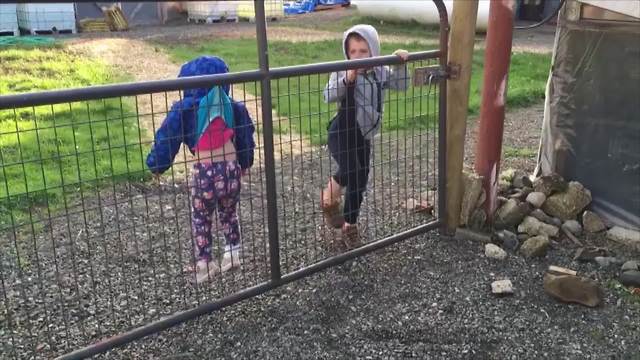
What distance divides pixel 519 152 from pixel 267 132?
12.5 feet

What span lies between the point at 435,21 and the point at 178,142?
15.4 m

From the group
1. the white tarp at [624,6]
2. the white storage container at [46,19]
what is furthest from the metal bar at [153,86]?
the white storage container at [46,19]

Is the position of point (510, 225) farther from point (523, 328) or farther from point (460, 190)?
point (523, 328)

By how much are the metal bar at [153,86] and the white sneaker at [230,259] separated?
114 cm

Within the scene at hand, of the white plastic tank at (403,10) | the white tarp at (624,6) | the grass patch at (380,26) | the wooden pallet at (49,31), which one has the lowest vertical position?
the grass patch at (380,26)

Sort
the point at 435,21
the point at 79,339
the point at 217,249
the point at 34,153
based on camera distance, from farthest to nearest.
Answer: the point at 435,21 → the point at 34,153 → the point at 217,249 → the point at 79,339

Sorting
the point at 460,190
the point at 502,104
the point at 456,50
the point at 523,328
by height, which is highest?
the point at 456,50

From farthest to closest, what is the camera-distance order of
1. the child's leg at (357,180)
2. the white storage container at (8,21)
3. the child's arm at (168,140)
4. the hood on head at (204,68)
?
the white storage container at (8,21) → the child's leg at (357,180) → the hood on head at (204,68) → the child's arm at (168,140)

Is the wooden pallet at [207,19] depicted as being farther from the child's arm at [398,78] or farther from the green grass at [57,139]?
the child's arm at [398,78]

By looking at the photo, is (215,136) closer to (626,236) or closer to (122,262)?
(122,262)

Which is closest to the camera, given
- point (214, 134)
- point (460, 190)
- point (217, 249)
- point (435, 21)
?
point (214, 134)

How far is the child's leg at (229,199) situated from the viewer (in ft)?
11.6

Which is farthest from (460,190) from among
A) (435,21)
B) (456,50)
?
(435,21)

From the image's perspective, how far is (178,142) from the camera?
10.8 feet
